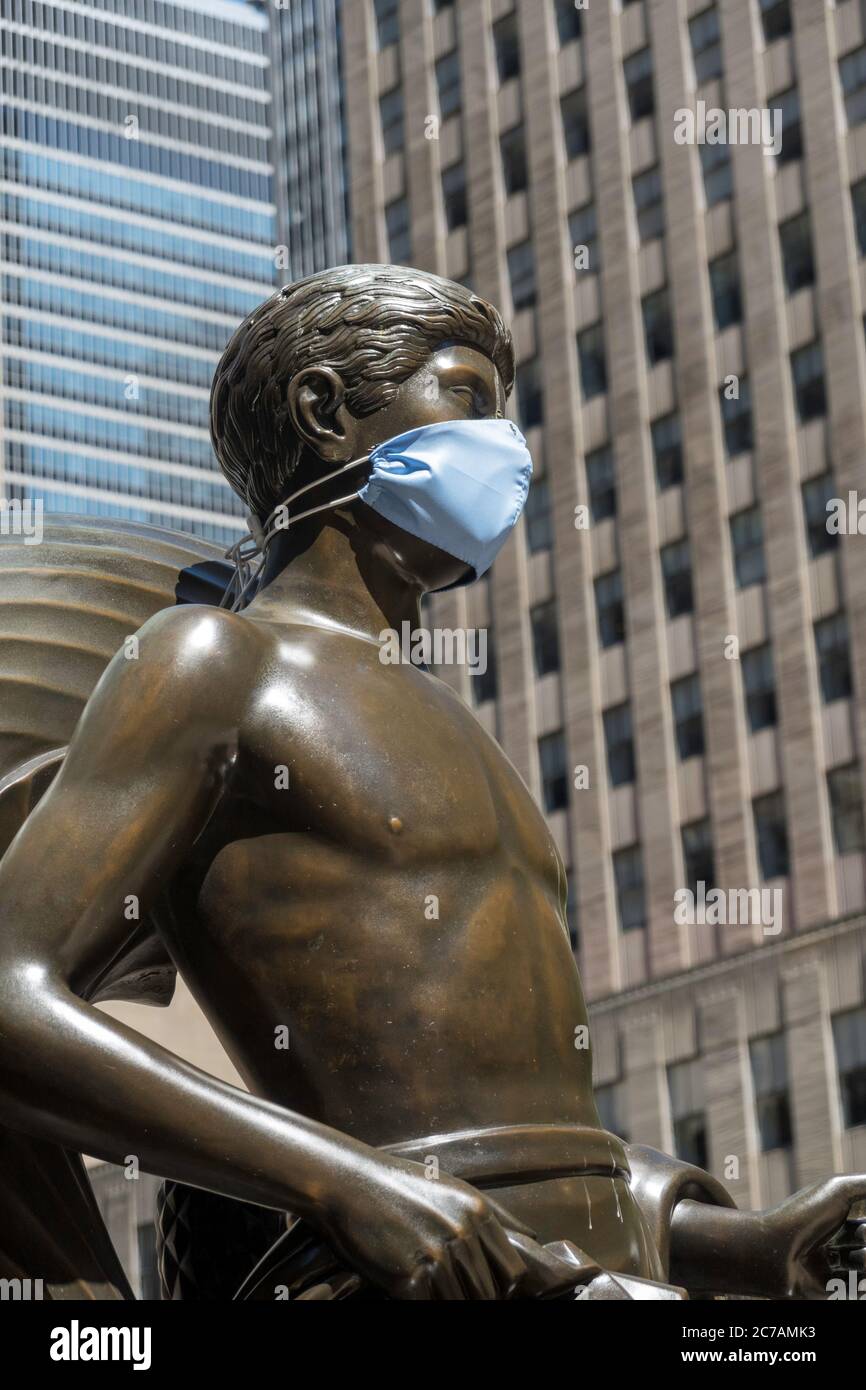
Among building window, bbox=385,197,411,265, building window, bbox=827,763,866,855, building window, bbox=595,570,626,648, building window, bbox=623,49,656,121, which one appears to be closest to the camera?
building window, bbox=827,763,866,855

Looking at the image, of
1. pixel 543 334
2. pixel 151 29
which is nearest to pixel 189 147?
pixel 151 29

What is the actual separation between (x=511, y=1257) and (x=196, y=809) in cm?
86

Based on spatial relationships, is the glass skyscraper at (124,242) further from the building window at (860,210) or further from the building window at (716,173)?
the building window at (860,210)

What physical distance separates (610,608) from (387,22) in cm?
2041

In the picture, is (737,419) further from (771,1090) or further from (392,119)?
(392,119)

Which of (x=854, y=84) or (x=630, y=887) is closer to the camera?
(x=854, y=84)

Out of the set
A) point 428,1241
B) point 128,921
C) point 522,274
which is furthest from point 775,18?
point 428,1241

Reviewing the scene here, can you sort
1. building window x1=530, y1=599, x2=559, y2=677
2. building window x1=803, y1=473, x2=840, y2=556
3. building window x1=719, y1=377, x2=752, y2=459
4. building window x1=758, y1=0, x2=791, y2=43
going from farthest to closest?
building window x1=530, y1=599, x2=559, y2=677 → building window x1=758, y1=0, x2=791, y2=43 → building window x1=719, y1=377, x2=752, y2=459 → building window x1=803, y1=473, x2=840, y2=556

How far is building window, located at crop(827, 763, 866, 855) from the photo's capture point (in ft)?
155

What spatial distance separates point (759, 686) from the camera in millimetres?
50125

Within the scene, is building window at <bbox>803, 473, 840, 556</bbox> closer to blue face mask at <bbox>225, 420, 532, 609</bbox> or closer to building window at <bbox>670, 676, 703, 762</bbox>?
building window at <bbox>670, 676, 703, 762</bbox>

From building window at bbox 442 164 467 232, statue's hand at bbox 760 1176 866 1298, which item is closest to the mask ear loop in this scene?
statue's hand at bbox 760 1176 866 1298

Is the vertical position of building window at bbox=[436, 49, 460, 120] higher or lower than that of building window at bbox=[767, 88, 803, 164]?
higher

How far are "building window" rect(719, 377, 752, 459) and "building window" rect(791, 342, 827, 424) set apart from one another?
1.32 m
